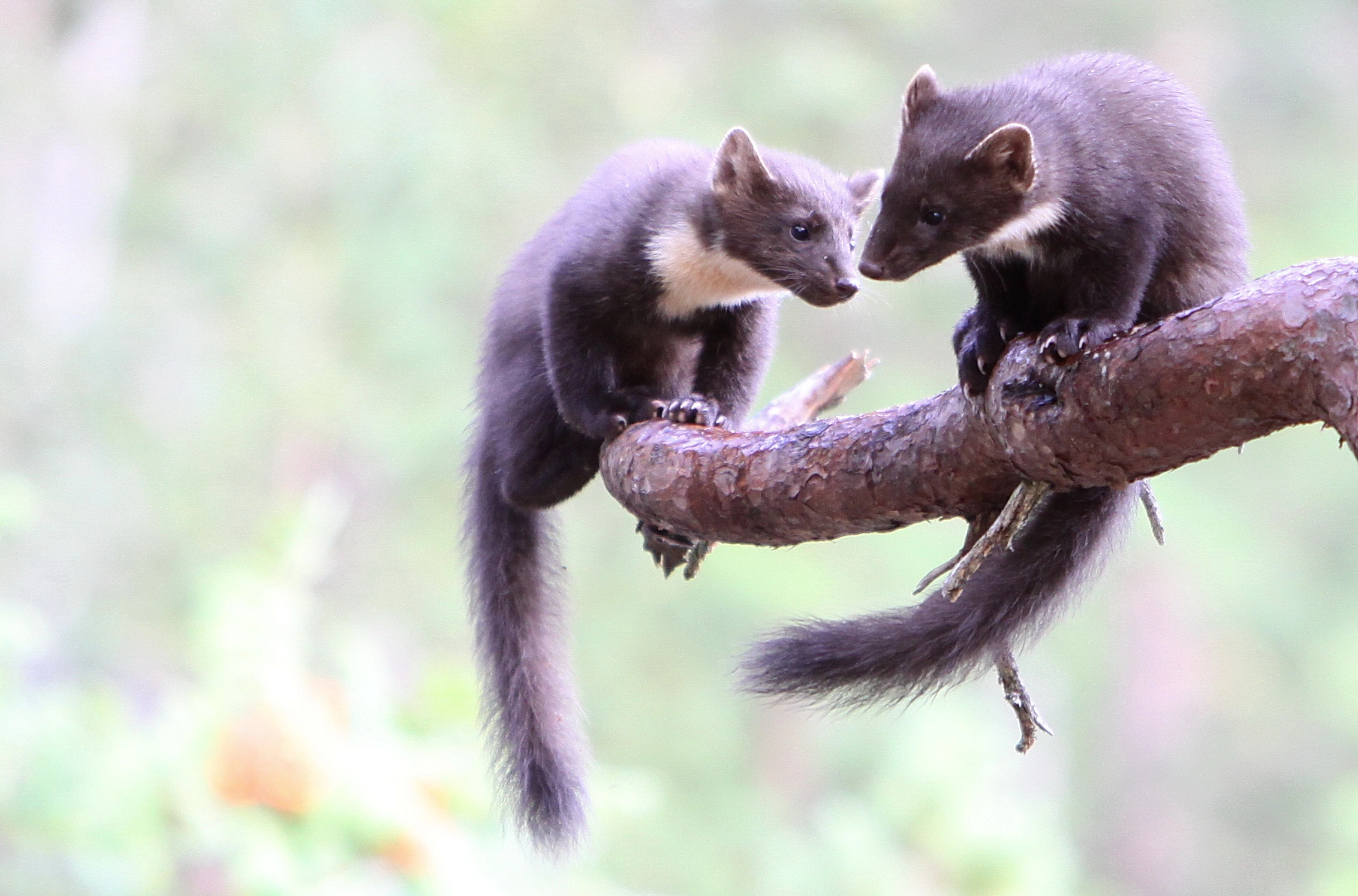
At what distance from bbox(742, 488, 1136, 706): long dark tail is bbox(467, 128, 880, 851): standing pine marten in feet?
1.95

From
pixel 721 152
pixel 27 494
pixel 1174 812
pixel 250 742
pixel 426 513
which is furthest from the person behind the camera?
pixel 1174 812

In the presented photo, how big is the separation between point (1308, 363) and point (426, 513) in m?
7.95

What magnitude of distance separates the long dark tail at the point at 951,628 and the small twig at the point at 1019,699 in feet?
0.08

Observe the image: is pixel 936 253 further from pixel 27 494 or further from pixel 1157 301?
pixel 27 494

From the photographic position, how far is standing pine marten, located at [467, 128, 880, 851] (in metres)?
2.62

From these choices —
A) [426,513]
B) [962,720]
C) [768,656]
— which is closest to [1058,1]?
[962,720]

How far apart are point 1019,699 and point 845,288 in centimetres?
87

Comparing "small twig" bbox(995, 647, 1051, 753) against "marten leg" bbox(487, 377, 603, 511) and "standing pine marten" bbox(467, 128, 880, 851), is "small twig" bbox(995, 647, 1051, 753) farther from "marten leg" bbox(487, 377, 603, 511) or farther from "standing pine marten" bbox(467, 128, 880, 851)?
"marten leg" bbox(487, 377, 603, 511)

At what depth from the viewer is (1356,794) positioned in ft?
26.9

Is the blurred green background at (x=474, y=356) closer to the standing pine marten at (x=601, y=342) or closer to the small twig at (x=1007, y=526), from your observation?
the standing pine marten at (x=601, y=342)

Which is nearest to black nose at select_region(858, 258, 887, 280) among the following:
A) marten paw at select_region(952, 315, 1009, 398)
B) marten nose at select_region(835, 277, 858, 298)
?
marten paw at select_region(952, 315, 1009, 398)

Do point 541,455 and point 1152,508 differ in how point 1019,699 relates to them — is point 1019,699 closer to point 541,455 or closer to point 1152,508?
point 1152,508

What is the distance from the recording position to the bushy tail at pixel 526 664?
2750 millimetres

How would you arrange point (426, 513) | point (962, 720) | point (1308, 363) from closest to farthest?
point (1308, 363)
point (962, 720)
point (426, 513)
